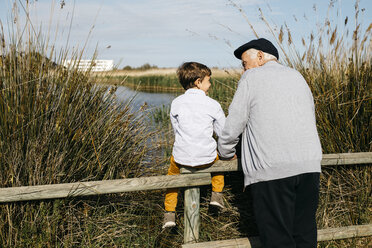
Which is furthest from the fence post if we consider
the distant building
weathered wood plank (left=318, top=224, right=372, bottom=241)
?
the distant building

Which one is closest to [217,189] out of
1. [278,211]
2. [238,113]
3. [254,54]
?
[278,211]

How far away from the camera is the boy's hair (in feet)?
9.89

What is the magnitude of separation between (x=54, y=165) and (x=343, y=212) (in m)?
2.90

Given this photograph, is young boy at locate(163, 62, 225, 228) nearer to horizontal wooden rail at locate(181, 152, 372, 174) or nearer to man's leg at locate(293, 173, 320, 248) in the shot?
horizontal wooden rail at locate(181, 152, 372, 174)

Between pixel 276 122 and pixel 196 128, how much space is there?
0.83 metres

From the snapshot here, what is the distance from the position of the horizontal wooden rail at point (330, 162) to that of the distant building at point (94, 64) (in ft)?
4.87

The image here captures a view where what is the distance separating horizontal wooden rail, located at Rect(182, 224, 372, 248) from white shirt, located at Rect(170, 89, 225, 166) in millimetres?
692

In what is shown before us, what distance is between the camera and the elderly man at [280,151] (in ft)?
7.06

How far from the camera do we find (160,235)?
10.3 ft

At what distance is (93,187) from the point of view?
252 cm

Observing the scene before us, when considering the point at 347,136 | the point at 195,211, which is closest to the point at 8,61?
the point at 195,211

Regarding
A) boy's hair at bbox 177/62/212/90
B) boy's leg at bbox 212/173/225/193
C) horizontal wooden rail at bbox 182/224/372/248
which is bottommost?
horizontal wooden rail at bbox 182/224/372/248

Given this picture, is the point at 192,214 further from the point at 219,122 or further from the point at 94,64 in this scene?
the point at 94,64

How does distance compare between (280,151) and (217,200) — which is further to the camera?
(217,200)
